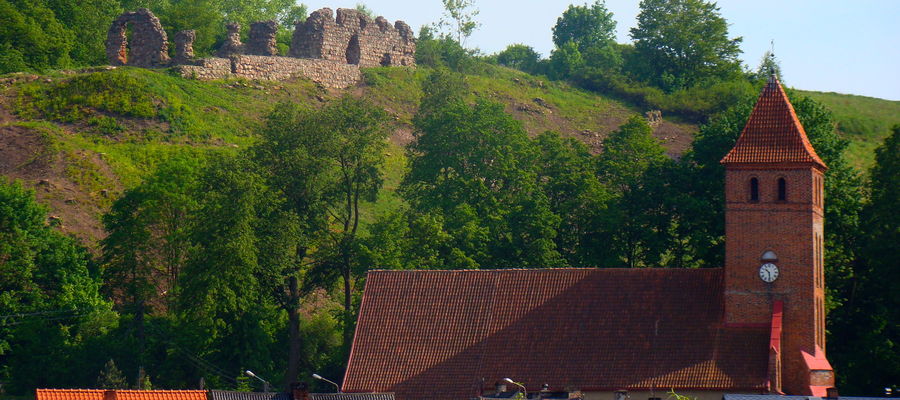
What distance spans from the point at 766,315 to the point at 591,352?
17.5 ft

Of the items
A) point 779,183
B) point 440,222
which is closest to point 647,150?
point 440,222

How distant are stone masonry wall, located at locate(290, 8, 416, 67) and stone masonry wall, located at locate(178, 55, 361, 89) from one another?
113 cm

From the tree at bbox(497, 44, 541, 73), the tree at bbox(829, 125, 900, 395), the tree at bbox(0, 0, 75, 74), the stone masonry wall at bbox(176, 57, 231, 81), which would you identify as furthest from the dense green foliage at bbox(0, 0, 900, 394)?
the tree at bbox(497, 44, 541, 73)

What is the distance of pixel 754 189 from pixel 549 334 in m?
7.71

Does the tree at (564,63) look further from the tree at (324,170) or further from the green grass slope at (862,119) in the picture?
the tree at (324,170)

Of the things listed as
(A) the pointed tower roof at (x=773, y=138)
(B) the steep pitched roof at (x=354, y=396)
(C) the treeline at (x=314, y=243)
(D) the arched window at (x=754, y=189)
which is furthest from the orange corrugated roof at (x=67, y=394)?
(D) the arched window at (x=754, y=189)

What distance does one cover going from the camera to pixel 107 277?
65.6 m

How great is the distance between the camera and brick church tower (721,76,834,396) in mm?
50562

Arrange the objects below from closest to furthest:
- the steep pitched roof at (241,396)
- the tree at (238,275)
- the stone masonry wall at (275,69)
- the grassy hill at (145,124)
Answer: the steep pitched roof at (241,396), the tree at (238,275), the grassy hill at (145,124), the stone masonry wall at (275,69)

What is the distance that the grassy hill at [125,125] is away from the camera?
7025cm

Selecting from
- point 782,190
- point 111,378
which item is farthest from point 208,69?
point 782,190

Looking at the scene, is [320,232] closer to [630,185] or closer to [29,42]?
[630,185]

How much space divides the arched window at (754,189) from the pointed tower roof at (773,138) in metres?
0.60

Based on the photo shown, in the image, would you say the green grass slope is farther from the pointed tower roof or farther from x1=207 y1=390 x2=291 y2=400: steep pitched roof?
x1=207 y1=390 x2=291 y2=400: steep pitched roof
